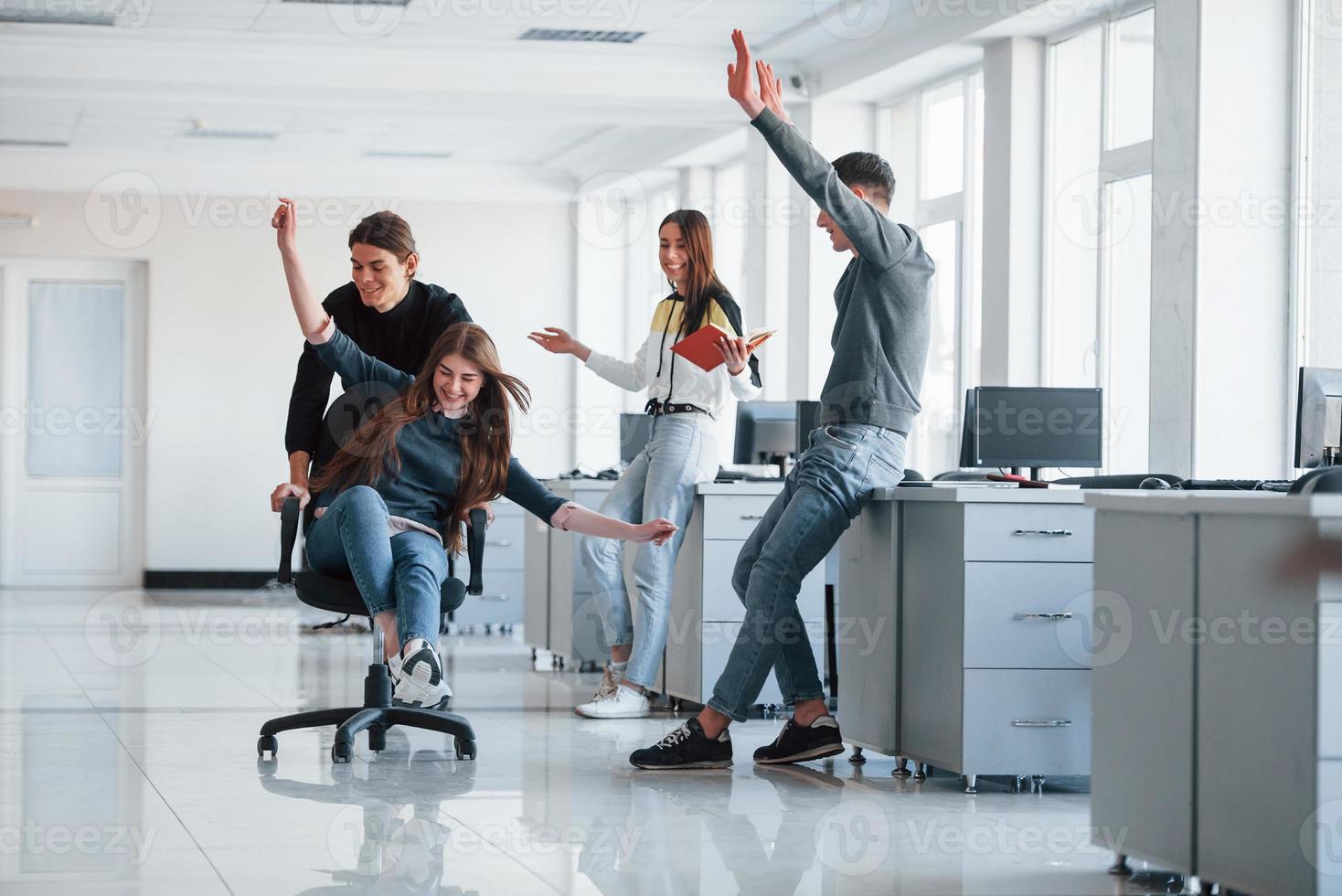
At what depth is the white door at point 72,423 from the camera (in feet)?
38.1

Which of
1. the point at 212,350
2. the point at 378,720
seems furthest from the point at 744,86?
the point at 212,350

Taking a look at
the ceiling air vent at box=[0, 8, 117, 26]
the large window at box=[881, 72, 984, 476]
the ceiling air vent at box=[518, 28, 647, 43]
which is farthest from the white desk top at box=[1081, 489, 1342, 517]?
the ceiling air vent at box=[0, 8, 117, 26]

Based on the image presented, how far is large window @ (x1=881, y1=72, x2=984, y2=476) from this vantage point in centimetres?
777

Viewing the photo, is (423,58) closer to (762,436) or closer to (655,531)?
(762,436)

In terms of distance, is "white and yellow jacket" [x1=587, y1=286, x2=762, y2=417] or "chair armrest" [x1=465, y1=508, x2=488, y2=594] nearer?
"chair armrest" [x1=465, y1=508, x2=488, y2=594]

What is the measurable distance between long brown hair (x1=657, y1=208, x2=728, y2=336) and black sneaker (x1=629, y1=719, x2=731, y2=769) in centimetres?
143

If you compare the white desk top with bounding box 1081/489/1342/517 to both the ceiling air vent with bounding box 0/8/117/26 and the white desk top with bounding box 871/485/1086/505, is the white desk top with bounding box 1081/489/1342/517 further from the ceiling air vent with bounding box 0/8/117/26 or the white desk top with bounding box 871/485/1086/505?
the ceiling air vent with bounding box 0/8/117/26

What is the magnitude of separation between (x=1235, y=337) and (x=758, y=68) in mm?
2453

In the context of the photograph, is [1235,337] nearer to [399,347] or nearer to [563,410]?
[399,347]

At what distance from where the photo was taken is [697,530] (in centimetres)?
529

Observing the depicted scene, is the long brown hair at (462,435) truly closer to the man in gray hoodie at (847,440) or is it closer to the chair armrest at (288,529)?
the chair armrest at (288,529)

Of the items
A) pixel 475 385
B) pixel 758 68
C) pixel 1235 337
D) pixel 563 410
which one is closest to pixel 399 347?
pixel 475 385

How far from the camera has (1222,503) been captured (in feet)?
8.73

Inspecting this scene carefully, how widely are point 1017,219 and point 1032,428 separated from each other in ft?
6.71
